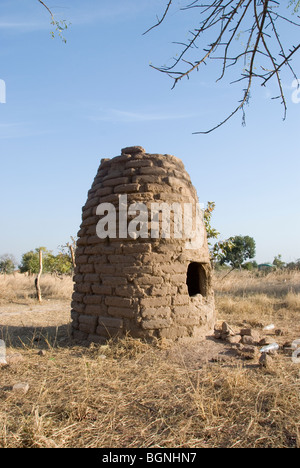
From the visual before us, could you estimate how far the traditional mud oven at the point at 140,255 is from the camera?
468 centimetres

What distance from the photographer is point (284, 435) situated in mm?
2510

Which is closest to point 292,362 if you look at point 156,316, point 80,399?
A: point 156,316

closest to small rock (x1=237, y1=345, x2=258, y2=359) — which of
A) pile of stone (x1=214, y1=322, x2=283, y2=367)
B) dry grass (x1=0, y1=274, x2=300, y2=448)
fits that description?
pile of stone (x1=214, y1=322, x2=283, y2=367)

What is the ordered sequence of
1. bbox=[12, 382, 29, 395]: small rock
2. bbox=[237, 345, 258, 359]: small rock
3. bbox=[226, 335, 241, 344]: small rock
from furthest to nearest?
1. bbox=[226, 335, 241, 344]: small rock
2. bbox=[237, 345, 258, 359]: small rock
3. bbox=[12, 382, 29, 395]: small rock

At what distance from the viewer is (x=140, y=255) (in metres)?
4.77

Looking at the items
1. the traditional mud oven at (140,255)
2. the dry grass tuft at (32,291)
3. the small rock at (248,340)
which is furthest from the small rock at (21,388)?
the dry grass tuft at (32,291)

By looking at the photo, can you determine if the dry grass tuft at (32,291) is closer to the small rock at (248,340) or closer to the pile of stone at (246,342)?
the pile of stone at (246,342)

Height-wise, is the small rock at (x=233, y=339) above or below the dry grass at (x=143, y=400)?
above

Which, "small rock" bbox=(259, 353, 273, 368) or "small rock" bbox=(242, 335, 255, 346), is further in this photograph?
"small rock" bbox=(242, 335, 255, 346)

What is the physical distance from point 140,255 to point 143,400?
2.02m

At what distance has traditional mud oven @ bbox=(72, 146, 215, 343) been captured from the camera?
15.3ft

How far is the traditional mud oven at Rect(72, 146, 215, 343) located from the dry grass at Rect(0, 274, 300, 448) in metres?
0.37

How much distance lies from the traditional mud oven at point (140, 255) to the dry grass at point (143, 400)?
1.22 ft

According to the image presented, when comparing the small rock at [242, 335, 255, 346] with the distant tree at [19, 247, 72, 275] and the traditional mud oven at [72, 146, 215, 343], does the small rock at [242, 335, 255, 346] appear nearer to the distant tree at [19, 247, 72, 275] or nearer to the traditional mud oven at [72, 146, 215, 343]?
the traditional mud oven at [72, 146, 215, 343]
